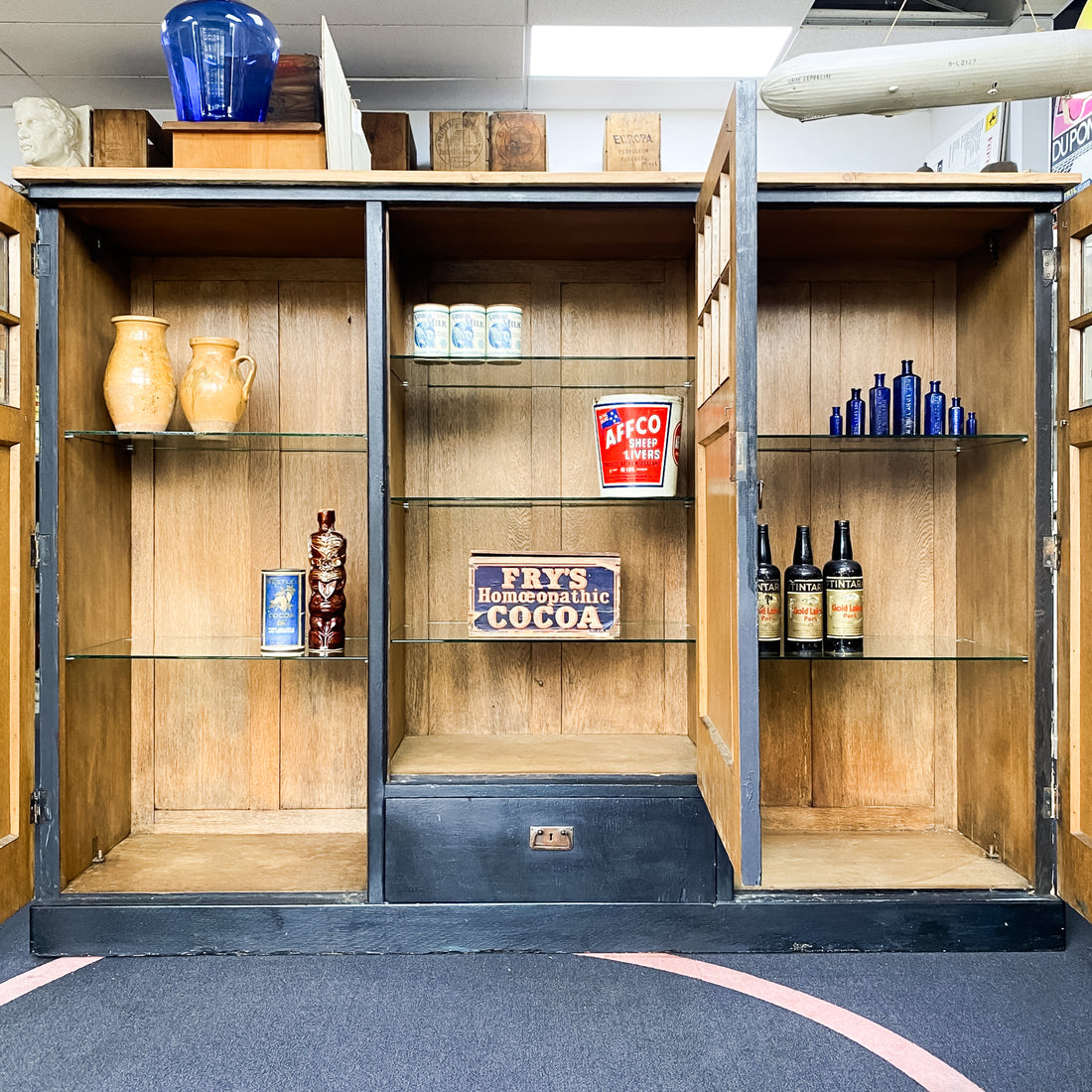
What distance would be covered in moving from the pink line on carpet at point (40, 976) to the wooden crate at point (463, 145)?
6.56 feet

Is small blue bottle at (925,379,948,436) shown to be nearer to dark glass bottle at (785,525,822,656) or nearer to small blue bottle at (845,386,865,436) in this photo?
small blue bottle at (845,386,865,436)

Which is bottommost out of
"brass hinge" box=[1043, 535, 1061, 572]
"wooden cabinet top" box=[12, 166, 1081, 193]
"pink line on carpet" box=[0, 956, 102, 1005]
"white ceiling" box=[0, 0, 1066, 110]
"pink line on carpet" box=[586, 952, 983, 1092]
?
"pink line on carpet" box=[586, 952, 983, 1092]

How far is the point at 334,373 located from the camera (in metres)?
2.51

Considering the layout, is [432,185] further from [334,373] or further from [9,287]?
[9,287]

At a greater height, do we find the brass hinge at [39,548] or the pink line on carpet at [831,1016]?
the brass hinge at [39,548]

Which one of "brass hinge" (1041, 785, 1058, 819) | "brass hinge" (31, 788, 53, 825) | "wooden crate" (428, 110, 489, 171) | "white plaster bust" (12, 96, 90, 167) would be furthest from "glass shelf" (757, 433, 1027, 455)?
"brass hinge" (31, 788, 53, 825)

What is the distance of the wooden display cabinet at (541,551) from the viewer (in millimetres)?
2023

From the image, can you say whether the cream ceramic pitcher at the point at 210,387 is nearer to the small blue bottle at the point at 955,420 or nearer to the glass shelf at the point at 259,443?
the glass shelf at the point at 259,443

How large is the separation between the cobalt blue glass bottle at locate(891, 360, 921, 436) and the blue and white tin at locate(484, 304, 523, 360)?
975 mm

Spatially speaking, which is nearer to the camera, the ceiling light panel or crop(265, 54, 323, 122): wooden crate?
crop(265, 54, 323, 122): wooden crate

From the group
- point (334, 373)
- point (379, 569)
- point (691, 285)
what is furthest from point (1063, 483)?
point (334, 373)

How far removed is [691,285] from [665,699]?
1144 mm

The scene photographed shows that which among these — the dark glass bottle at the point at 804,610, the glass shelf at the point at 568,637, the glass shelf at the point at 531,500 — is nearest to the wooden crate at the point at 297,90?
the glass shelf at the point at 531,500

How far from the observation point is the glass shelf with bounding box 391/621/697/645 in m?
2.20
